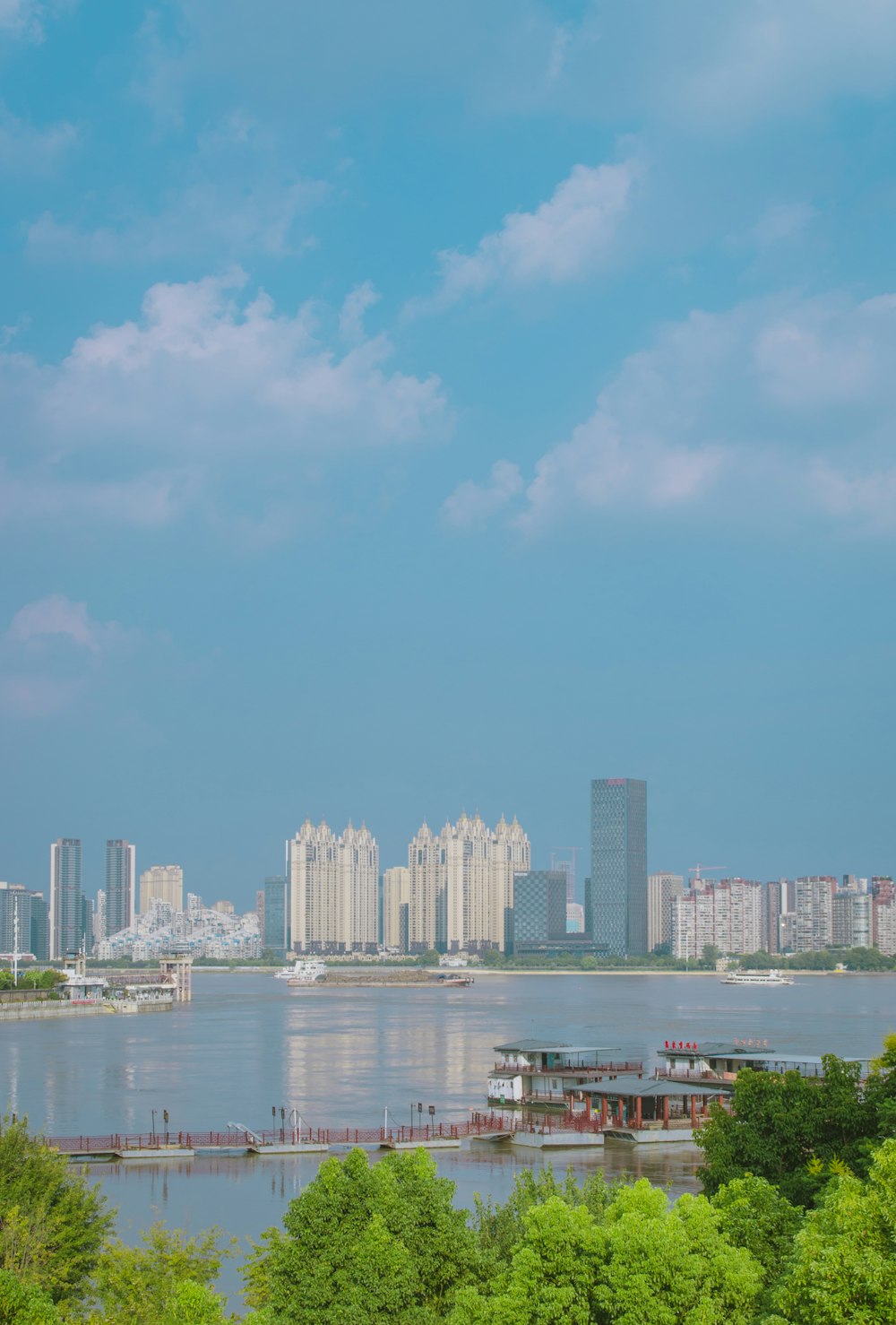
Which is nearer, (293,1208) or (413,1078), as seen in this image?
(293,1208)

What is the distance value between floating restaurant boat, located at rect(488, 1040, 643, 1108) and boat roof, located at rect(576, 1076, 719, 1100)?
2.51 meters

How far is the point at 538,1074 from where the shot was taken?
1217 inches

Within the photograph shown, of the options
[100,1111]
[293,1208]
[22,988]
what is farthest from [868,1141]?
[22,988]

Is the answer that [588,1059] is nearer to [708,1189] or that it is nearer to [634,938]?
[708,1189]

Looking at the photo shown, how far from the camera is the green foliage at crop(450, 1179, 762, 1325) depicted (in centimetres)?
823

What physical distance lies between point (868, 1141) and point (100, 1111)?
2315 cm

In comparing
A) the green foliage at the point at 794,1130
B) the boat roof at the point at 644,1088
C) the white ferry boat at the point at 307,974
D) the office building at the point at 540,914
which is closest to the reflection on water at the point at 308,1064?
the boat roof at the point at 644,1088

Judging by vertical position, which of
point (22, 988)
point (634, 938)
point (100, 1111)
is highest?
point (100, 1111)

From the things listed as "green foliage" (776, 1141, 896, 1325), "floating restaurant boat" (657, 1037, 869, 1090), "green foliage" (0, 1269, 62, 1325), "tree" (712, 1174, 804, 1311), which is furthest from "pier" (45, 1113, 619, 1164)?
"green foliage" (776, 1141, 896, 1325)

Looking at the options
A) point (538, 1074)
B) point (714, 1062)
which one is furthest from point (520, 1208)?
point (714, 1062)

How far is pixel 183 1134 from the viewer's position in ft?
86.3

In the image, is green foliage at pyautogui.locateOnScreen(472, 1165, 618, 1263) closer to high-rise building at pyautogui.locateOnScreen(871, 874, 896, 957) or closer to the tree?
the tree

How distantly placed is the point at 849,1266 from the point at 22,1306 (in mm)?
4991

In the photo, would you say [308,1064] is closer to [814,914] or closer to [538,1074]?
[538,1074]
